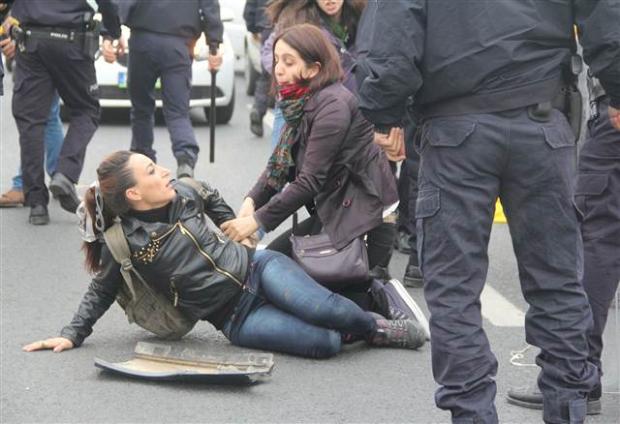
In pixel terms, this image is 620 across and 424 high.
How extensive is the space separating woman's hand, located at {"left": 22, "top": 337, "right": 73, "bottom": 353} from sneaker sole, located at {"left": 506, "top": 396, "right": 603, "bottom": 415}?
1.88 m

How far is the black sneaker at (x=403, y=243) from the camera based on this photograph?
26.7 ft

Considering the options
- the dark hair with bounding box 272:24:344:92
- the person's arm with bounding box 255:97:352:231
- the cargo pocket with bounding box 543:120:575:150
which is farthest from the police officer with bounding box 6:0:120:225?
the cargo pocket with bounding box 543:120:575:150

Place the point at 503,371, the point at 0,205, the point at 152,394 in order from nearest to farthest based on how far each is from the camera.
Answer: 1. the point at 152,394
2. the point at 503,371
3. the point at 0,205

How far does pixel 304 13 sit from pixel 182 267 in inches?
95.6

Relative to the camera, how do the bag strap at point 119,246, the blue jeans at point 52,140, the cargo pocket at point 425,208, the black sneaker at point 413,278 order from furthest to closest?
the blue jeans at point 52,140, the black sneaker at point 413,278, the bag strap at point 119,246, the cargo pocket at point 425,208

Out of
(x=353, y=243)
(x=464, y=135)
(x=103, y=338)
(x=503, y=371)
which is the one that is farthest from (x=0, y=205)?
(x=464, y=135)

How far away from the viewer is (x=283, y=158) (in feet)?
21.1

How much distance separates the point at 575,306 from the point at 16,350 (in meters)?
2.62

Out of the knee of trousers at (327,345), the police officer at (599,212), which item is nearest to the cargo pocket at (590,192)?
the police officer at (599,212)

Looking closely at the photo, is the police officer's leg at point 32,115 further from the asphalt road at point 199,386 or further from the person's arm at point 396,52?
the person's arm at point 396,52

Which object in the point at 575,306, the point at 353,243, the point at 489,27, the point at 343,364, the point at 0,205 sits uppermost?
the point at 489,27

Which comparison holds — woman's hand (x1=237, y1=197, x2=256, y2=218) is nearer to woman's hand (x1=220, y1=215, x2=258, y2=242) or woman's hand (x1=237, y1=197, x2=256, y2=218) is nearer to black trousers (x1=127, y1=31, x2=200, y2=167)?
woman's hand (x1=220, y1=215, x2=258, y2=242)

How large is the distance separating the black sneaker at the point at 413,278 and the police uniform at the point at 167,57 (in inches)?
130

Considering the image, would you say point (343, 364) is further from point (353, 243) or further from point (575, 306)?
point (575, 306)
